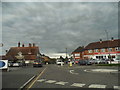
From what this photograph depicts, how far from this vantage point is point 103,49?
7444 centimetres

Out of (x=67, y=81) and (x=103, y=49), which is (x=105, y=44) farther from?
(x=67, y=81)

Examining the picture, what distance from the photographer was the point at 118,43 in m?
71.4

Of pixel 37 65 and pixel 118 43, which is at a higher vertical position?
pixel 118 43

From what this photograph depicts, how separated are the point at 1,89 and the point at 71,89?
3.63 meters

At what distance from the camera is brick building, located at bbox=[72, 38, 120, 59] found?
232ft

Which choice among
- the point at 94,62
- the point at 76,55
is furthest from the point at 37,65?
the point at 76,55

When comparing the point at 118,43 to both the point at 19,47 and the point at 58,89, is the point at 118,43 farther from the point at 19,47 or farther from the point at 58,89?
the point at 58,89

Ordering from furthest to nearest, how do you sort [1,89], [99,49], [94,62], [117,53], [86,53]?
[86,53]
[99,49]
[117,53]
[94,62]
[1,89]

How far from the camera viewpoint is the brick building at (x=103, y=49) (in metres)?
70.7

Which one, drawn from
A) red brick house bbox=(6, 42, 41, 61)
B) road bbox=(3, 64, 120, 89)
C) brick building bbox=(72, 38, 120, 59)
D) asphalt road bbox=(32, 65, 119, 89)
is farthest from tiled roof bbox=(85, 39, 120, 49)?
asphalt road bbox=(32, 65, 119, 89)

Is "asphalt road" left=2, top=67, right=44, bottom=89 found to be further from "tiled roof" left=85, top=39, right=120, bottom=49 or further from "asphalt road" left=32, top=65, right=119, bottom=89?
"tiled roof" left=85, top=39, right=120, bottom=49

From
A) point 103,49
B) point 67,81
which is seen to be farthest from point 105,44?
point 67,81

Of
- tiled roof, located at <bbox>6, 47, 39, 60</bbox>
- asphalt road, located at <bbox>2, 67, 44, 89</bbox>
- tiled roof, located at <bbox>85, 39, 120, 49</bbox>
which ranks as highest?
tiled roof, located at <bbox>85, 39, 120, 49</bbox>

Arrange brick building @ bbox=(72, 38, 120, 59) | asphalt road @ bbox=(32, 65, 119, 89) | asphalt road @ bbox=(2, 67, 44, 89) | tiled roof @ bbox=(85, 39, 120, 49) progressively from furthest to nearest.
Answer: tiled roof @ bbox=(85, 39, 120, 49)
brick building @ bbox=(72, 38, 120, 59)
asphalt road @ bbox=(2, 67, 44, 89)
asphalt road @ bbox=(32, 65, 119, 89)
